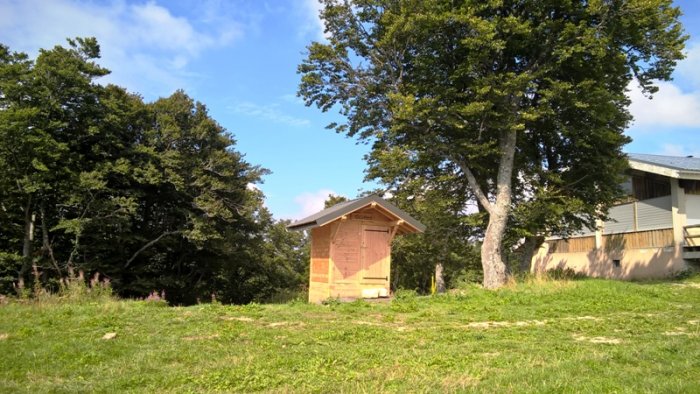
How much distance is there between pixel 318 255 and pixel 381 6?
937cm

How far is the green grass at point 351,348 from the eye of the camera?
17.7ft

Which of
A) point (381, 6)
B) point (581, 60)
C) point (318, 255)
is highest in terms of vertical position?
point (381, 6)

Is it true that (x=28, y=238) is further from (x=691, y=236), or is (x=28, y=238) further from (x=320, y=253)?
(x=691, y=236)

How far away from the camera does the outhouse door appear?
16.8 metres

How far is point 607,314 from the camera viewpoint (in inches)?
448

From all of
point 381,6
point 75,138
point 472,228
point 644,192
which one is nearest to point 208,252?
point 75,138

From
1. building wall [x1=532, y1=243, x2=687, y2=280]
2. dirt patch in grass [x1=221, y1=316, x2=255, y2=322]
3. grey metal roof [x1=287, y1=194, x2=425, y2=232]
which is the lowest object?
dirt patch in grass [x1=221, y1=316, x2=255, y2=322]

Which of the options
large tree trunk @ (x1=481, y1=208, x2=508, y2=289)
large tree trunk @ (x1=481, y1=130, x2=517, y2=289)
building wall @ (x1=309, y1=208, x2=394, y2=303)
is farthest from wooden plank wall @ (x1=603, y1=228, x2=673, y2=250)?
building wall @ (x1=309, y1=208, x2=394, y2=303)

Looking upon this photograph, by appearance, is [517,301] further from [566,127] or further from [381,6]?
[381,6]

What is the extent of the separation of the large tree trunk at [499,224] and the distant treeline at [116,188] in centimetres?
1652

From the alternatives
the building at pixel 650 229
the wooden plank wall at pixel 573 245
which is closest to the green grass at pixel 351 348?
the building at pixel 650 229

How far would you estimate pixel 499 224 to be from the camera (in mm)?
18484

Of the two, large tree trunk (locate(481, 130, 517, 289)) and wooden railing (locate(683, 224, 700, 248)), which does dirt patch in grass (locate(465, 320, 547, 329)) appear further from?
wooden railing (locate(683, 224, 700, 248))

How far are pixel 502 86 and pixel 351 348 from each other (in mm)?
12515
